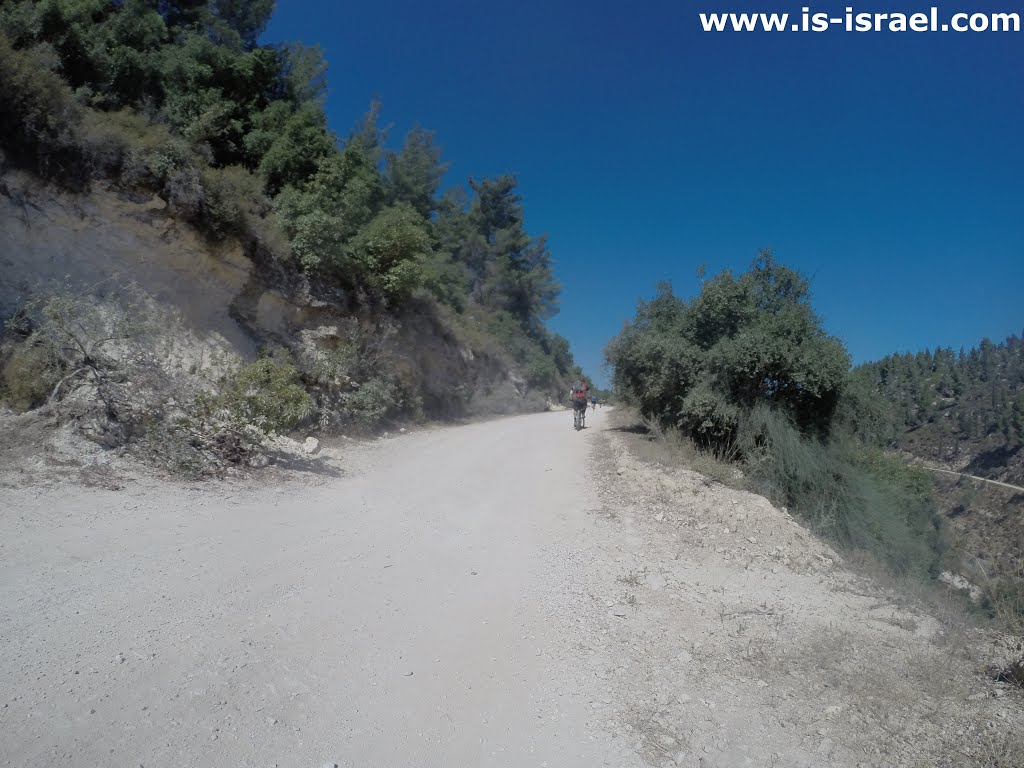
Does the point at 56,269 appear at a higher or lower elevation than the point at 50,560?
higher

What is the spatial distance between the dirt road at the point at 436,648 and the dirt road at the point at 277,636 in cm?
2

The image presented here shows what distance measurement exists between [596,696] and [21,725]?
11.0ft

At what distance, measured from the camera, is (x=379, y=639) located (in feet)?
14.3

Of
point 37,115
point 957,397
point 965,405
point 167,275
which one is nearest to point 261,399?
point 167,275

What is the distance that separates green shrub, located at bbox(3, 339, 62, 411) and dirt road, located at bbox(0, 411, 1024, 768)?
8.35 ft

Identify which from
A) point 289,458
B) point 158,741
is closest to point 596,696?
point 158,741

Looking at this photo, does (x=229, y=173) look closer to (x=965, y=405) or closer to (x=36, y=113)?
(x=36, y=113)

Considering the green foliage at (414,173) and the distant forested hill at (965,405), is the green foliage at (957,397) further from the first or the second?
the green foliage at (414,173)

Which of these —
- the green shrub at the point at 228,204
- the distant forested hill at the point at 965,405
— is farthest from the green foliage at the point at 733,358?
the distant forested hill at the point at 965,405

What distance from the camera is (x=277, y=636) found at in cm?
415

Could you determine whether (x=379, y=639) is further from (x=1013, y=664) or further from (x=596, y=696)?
(x=1013, y=664)

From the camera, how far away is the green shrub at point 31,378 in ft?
25.6

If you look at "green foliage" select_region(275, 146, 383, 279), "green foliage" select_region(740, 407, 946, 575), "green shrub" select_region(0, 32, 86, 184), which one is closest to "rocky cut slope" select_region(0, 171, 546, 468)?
"green shrub" select_region(0, 32, 86, 184)

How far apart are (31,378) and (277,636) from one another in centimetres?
649
